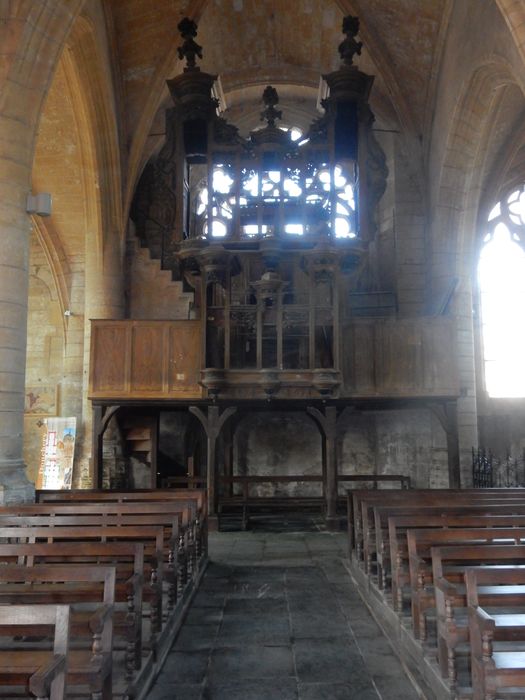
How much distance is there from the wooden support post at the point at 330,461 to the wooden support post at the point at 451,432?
2.13 m

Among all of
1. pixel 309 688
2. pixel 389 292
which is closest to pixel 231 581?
pixel 309 688

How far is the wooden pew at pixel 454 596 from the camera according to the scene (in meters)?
3.51

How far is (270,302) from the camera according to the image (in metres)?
11.6

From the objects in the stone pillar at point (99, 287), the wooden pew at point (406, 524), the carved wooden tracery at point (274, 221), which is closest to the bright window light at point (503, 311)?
the carved wooden tracery at point (274, 221)

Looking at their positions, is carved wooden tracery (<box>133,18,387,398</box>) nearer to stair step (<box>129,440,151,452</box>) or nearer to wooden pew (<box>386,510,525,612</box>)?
stair step (<box>129,440,151,452</box>)

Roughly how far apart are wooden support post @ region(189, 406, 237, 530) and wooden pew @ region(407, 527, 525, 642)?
21.8 ft

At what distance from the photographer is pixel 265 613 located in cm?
590

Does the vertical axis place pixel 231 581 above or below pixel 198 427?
below

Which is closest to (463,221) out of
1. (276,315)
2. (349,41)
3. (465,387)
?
(465,387)

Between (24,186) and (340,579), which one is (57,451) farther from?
(340,579)

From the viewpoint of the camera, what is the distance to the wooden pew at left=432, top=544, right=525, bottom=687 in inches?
138

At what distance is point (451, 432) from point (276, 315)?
4224 millimetres

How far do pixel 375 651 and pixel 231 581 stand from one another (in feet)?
8.98

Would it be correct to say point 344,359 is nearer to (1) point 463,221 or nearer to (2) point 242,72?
(1) point 463,221
